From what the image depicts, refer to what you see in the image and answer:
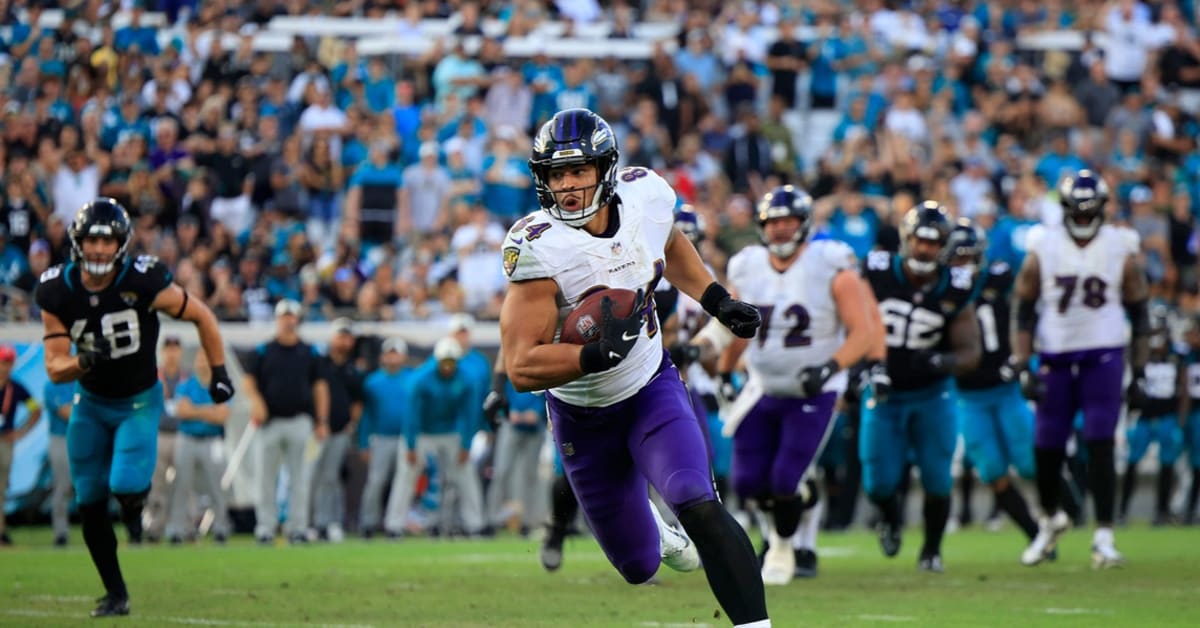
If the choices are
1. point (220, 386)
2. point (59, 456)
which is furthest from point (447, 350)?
point (220, 386)

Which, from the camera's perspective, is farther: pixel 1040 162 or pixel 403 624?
pixel 1040 162

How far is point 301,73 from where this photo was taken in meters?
18.2

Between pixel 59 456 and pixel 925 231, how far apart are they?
727 cm

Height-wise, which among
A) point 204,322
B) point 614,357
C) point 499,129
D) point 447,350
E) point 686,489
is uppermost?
point 499,129

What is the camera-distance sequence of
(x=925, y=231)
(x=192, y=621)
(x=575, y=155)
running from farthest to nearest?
(x=925, y=231) → (x=192, y=621) → (x=575, y=155)

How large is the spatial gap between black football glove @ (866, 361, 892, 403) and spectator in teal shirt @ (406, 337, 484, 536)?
5.59m

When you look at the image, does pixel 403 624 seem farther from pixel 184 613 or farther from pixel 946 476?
pixel 946 476

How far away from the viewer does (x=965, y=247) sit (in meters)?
10.6

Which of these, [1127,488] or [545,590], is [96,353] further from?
[1127,488]

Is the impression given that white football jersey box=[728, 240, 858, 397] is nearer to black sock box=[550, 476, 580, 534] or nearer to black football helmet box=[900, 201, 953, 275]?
black football helmet box=[900, 201, 953, 275]

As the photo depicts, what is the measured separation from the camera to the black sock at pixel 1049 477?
1032 cm

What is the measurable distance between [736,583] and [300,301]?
1095cm

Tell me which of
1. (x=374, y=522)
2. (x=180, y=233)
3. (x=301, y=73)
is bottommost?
(x=374, y=522)

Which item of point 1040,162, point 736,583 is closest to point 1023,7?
point 1040,162
